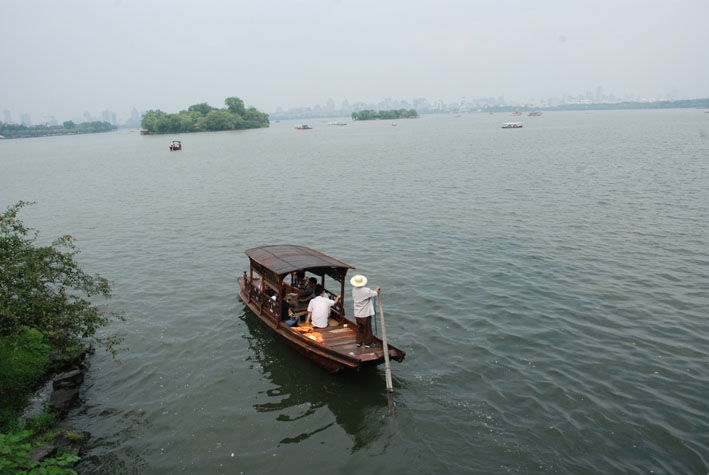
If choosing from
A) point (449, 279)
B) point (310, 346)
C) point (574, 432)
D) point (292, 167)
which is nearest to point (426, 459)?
point (574, 432)

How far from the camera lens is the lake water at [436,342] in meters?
10.8

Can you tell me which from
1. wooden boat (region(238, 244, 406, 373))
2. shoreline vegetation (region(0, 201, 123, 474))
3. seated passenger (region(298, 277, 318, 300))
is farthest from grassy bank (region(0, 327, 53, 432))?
seated passenger (region(298, 277, 318, 300))

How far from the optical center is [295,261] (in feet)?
51.0

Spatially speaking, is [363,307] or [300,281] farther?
[300,281]

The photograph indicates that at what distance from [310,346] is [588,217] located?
2296 centimetres

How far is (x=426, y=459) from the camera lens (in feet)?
34.4

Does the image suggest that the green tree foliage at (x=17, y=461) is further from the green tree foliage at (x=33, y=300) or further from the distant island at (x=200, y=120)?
the distant island at (x=200, y=120)

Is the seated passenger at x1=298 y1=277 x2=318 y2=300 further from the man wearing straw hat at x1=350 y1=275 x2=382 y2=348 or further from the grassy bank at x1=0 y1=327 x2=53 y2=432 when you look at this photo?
the grassy bank at x1=0 y1=327 x2=53 y2=432

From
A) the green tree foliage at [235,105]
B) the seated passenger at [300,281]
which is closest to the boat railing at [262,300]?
the seated passenger at [300,281]

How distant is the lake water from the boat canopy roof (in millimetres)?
2780

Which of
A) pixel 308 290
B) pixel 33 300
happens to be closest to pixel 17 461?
pixel 33 300

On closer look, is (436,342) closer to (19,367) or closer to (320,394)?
(320,394)

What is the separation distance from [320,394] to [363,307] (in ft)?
9.25

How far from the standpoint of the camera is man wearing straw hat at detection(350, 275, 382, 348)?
1270 cm
